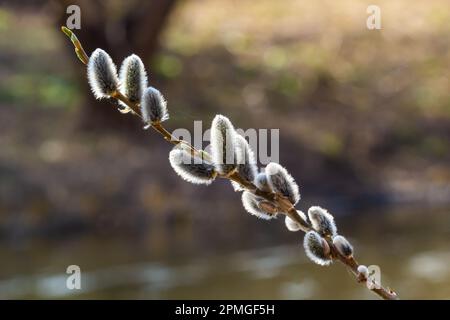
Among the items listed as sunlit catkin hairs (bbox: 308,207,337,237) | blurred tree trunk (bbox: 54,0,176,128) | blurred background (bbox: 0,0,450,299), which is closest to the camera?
sunlit catkin hairs (bbox: 308,207,337,237)

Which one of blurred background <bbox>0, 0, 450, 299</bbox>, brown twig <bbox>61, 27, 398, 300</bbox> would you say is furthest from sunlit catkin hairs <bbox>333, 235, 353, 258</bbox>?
blurred background <bbox>0, 0, 450, 299</bbox>

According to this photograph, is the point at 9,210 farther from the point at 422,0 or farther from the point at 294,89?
the point at 422,0

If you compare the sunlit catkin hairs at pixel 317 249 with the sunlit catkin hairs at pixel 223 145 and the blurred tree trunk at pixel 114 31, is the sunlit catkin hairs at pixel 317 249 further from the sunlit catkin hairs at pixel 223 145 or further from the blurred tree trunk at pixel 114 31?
the blurred tree trunk at pixel 114 31

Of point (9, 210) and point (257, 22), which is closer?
point (9, 210)

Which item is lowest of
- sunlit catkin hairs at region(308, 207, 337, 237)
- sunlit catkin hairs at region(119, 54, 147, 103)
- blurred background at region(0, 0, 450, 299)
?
sunlit catkin hairs at region(308, 207, 337, 237)

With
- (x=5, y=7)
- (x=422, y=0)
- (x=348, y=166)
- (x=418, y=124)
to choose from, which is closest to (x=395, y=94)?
(x=418, y=124)

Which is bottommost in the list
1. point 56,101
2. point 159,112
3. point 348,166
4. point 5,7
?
point 159,112

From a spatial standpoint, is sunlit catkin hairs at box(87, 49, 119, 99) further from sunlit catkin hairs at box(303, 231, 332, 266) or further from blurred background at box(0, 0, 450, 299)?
blurred background at box(0, 0, 450, 299)
